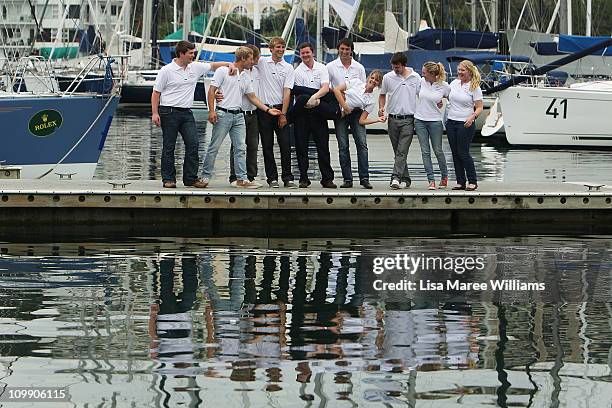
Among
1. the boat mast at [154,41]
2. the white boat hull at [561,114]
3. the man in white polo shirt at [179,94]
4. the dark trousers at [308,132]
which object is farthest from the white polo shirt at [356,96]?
the boat mast at [154,41]

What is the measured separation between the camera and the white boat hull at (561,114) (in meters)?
37.9

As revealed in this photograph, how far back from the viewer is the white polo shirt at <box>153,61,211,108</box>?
1616cm

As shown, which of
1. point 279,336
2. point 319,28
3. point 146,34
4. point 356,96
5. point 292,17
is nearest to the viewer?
point 279,336

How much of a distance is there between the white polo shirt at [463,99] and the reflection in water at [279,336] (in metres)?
2.17

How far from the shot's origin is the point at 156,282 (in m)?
13.4

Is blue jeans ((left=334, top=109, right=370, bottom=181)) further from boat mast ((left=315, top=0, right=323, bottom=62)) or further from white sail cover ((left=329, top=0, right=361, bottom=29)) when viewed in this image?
boat mast ((left=315, top=0, right=323, bottom=62))

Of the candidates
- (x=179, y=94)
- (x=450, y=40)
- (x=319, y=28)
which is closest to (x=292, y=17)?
(x=319, y=28)

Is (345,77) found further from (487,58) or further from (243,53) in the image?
(487,58)

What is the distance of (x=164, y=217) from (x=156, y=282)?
10.8 feet

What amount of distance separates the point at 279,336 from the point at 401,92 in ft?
20.7

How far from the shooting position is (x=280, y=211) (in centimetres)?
1666

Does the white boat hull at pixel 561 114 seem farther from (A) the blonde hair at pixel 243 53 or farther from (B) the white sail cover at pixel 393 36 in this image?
(A) the blonde hair at pixel 243 53

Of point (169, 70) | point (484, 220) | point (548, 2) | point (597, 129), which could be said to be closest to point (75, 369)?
point (169, 70)

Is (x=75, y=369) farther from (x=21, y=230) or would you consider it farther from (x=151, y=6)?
(x=151, y=6)
